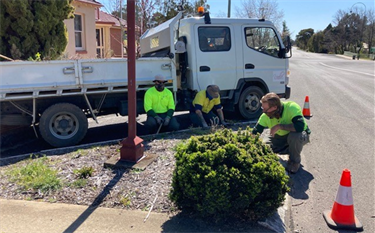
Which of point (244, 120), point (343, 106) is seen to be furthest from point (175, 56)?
point (343, 106)

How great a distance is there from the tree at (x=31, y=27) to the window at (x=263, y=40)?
5057 millimetres

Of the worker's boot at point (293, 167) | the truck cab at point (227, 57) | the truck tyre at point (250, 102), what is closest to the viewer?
the worker's boot at point (293, 167)

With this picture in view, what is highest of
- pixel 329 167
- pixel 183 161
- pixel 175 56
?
pixel 175 56

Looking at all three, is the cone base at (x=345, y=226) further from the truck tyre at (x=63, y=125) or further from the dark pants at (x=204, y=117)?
the truck tyre at (x=63, y=125)

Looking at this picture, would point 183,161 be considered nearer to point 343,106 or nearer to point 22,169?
point 22,169

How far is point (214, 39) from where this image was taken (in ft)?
25.1

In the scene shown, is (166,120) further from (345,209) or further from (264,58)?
(345,209)

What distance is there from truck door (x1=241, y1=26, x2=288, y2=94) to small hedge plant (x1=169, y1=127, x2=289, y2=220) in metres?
4.96

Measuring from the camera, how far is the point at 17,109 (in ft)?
20.0

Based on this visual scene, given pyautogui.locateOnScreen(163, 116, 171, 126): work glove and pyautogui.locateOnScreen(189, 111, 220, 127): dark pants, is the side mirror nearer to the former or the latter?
pyautogui.locateOnScreen(189, 111, 220, 127): dark pants

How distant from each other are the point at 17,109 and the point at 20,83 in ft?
1.94

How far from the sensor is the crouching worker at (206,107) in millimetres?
7121

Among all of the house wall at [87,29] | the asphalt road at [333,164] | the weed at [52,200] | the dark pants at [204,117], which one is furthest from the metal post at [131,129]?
the house wall at [87,29]

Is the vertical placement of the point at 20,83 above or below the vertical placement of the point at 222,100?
above
